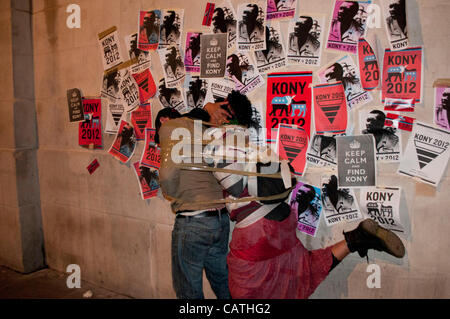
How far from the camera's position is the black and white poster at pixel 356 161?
2.00m

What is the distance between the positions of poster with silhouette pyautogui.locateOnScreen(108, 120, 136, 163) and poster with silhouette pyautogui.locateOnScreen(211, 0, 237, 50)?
1246 mm

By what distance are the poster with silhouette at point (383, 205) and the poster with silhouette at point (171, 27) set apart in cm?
193

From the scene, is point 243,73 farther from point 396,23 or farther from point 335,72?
point 396,23

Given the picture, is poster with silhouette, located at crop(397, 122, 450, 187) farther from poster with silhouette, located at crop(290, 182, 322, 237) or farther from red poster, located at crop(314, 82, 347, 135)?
poster with silhouette, located at crop(290, 182, 322, 237)

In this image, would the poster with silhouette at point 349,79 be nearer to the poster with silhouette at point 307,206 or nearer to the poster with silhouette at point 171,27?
the poster with silhouette at point 307,206

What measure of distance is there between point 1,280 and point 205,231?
300 cm

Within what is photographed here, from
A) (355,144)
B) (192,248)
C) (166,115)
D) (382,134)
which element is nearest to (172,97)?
(166,115)

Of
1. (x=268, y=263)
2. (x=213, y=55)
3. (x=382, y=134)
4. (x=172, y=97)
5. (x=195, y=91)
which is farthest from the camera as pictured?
(x=172, y=97)

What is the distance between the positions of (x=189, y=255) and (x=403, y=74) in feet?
5.97

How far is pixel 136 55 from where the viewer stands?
111 inches

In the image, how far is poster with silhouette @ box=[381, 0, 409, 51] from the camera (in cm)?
188

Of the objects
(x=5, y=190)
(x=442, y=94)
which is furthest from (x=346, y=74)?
(x=5, y=190)

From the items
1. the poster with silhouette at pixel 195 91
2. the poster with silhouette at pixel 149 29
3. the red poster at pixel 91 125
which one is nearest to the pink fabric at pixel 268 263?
the poster with silhouette at pixel 195 91

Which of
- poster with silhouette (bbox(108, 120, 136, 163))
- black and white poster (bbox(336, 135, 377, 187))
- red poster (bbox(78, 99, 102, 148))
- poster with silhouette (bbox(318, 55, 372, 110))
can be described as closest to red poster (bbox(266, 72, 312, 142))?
poster with silhouette (bbox(318, 55, 372, 110))
